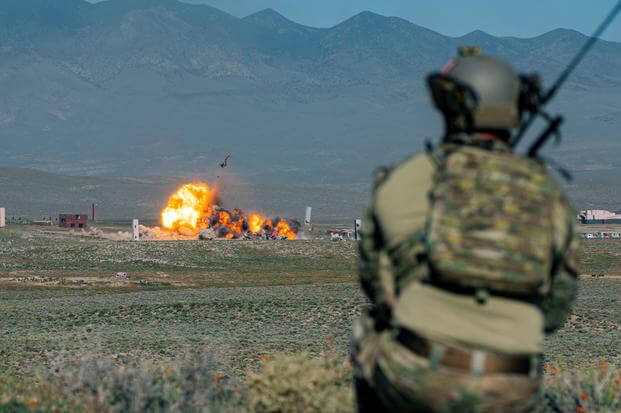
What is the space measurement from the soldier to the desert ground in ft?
10.1

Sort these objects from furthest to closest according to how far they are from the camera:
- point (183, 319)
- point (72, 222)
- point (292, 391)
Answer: point (72, 222)
point (183, 319)
point (292, 391)

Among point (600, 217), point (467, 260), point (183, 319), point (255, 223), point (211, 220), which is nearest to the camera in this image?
point (467, 260)

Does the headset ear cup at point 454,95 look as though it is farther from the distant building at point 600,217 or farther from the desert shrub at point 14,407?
the distant building at point 600,217

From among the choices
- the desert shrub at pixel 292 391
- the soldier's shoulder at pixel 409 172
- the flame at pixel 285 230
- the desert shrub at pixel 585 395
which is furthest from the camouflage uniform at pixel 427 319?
the flame at pixel 285 230

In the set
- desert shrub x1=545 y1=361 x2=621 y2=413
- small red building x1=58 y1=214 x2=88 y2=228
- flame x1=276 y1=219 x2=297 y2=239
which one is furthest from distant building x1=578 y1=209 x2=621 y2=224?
desert shrub x1=545 y1=361 x2=621 y2=413

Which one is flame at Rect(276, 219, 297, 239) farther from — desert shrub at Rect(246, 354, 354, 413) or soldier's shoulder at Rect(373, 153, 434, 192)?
soldier's shoulder at Rect(373, 153, 434, 192)

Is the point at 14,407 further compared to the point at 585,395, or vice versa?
the point at 14,407

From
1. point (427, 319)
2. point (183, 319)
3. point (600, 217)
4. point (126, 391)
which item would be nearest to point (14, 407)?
point (126, 391)

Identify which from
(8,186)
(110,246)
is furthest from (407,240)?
(8,186)

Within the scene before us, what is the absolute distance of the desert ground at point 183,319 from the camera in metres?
12.7

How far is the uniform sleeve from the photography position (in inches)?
225

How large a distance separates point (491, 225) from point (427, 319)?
518mm

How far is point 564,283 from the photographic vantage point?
19.2 ft

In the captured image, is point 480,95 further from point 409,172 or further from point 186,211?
point 186,211
